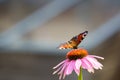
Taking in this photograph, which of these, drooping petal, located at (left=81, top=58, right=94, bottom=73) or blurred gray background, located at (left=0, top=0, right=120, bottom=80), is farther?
blurred gray background, located at (left=0, top=0, right=120, bottom=80)

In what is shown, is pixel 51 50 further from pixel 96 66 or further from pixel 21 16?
pixel 96 66

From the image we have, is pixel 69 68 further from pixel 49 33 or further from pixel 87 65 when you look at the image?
pixel 49 33

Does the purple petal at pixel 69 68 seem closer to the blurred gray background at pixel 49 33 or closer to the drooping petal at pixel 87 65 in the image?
the drooping petal at pixel 87 65

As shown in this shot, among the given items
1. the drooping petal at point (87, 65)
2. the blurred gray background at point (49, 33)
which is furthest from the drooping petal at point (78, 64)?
the blurred gray background at point (49, 33)

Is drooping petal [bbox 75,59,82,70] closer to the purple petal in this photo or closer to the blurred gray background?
the purple petal

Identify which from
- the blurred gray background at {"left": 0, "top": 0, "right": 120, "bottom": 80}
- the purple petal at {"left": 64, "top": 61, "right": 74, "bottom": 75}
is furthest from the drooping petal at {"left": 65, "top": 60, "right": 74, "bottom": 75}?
the blurred gray background at {"left": 0, "top": 0, "right": 120, "bottom": 80}

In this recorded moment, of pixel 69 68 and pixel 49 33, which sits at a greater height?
pixel 49 33

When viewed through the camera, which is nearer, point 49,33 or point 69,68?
point 69,68

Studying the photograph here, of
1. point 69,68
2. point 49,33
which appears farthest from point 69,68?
point 49,33

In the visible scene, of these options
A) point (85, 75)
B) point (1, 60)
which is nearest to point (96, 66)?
point (85, 75)
